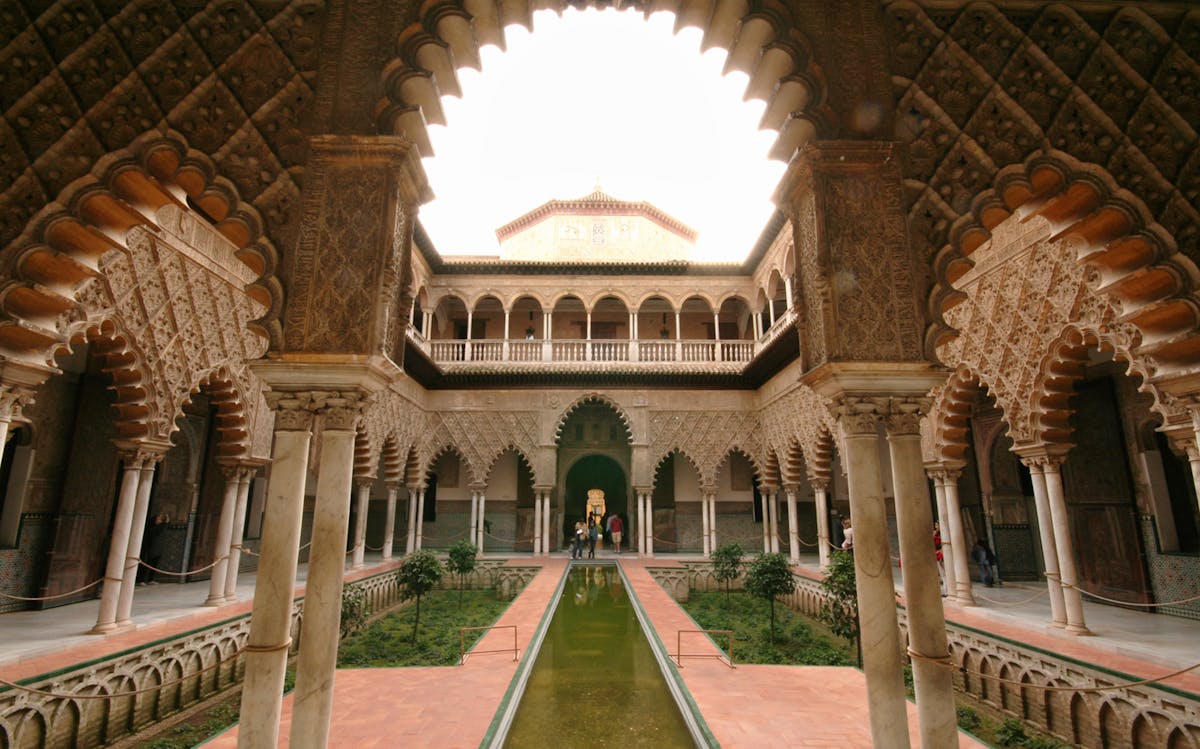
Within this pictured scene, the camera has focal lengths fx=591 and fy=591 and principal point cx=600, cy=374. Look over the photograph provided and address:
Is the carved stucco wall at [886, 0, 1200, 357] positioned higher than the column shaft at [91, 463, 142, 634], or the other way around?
the carved stucco wall at [886, 0, 1200, 357]

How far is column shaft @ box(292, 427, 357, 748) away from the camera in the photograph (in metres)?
3.14

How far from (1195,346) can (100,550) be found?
1284 cm

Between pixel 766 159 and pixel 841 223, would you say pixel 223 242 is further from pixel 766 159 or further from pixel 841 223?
pixel 841 223

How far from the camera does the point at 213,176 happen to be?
3.61 m

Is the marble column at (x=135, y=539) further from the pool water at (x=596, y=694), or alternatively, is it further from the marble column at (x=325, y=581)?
the marble column at (x=325, y=581)

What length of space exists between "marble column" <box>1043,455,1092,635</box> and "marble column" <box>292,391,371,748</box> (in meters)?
7.67

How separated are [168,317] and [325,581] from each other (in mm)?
5853

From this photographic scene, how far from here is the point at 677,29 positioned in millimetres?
4039

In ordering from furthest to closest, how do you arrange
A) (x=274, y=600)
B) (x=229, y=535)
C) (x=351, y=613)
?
(x=229, y=535), (x=351, y=613), (x=274, y=600)

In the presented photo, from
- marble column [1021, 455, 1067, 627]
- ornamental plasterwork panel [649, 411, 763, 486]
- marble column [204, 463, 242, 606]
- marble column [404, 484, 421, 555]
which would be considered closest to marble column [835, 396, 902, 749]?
marble column [1021, 455, 1067, 627]

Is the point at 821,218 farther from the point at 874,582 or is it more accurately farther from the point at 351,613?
the point at 351,613

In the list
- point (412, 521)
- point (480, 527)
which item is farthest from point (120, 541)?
point (480, 527)

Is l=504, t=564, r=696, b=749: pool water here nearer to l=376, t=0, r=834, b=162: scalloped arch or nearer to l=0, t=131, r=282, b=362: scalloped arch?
l=0, t=131, r=282, b=362: scalloped arch

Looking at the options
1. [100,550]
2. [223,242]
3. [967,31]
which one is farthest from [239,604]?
[967,31]
